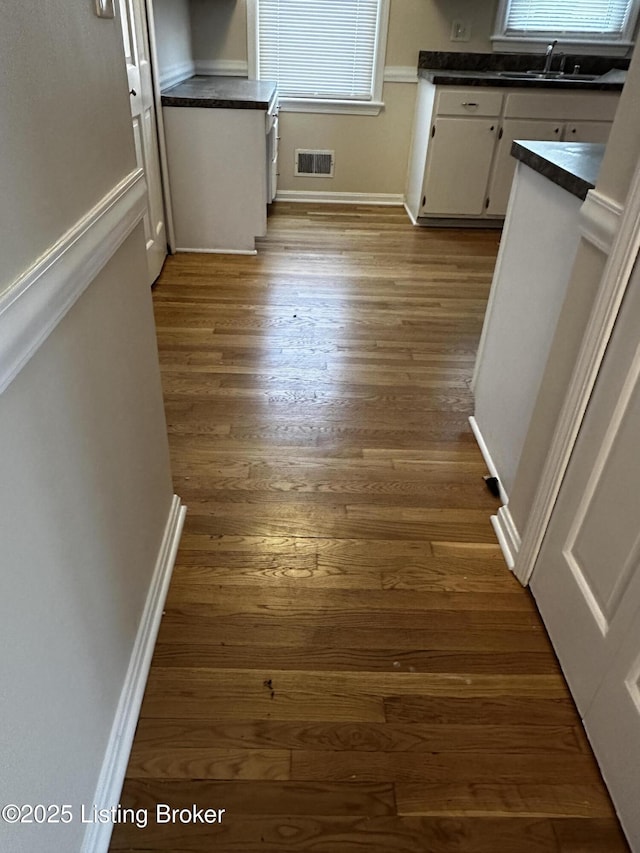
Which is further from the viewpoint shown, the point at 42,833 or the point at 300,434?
the point at 300,434

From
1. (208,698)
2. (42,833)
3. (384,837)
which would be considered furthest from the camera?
(208,698)

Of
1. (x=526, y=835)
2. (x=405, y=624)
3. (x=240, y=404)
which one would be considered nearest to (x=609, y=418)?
(x=405, y=624)

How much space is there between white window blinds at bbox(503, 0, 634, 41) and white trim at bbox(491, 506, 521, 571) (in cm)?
405

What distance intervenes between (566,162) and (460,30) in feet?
11.6

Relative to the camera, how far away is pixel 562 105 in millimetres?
3879

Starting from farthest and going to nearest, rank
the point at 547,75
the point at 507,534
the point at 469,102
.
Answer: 1. the point at 547,75
2. the point at 469,102
3. the point at 507,534

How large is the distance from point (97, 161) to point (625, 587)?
119cm

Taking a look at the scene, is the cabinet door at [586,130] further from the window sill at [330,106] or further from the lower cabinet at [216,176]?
the lower cabinet at [216,176]

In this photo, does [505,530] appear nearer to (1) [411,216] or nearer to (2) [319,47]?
(1) [411,216]

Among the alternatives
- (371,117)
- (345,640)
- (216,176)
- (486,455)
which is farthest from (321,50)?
(345,640)

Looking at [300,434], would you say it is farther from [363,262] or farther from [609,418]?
[363,262]

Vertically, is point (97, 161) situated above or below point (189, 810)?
above

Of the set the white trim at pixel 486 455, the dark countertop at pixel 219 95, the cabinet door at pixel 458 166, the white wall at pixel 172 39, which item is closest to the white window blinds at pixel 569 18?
the cabinet door at pixel 458 166

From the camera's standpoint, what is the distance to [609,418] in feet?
3.76
